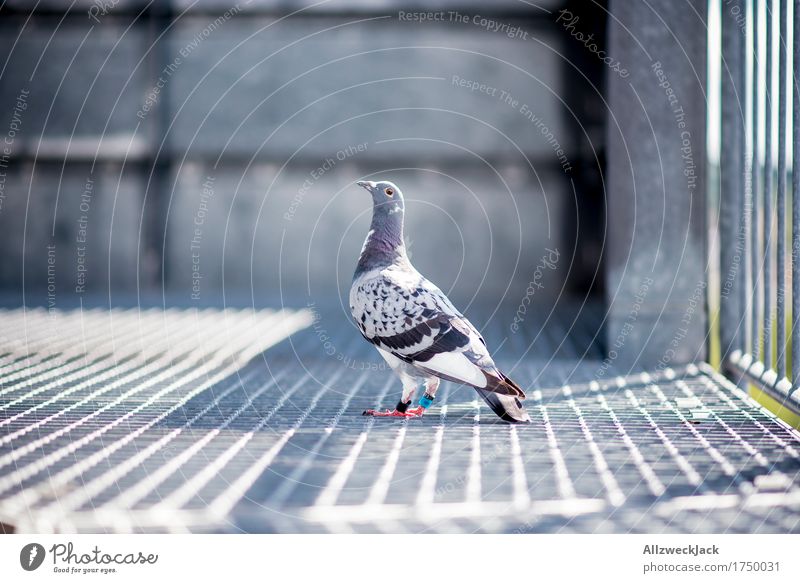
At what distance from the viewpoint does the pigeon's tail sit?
193 inches

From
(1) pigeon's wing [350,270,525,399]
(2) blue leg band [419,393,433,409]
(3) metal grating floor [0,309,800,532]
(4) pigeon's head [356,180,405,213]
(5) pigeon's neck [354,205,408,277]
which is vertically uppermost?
(4) pigeon's head [356,180,405,213]

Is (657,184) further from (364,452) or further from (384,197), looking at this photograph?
(364,452)

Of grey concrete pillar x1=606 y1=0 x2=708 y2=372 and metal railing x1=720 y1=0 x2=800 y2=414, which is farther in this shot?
grey concrete pillar x1=606 y1=0 x2=708 y2=372

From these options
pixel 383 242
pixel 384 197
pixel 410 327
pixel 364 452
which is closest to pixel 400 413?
pixel 410 327

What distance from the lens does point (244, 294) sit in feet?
40.5

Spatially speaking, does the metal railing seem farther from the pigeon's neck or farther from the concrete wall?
the concrete wall

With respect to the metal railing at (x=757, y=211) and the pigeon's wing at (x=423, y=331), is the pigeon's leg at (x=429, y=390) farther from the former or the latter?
the metal railing at (x=757, y=211)

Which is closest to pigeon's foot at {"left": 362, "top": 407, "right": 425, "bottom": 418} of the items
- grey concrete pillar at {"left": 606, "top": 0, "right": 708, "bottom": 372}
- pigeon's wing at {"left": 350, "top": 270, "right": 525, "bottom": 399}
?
pigeon's wing at {"left": 350, "top": 270, "right": 525, "bottom": 399}

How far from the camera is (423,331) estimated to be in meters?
4.79

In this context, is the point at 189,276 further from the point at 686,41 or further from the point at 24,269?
the point at 686,41

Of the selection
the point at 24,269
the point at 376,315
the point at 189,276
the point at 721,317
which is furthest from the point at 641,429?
the point at 24,269

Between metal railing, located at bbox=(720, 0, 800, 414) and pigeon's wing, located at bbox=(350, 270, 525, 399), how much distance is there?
1.64 m

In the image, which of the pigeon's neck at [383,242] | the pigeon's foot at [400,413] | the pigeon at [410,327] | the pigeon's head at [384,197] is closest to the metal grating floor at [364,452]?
the pigeon's foot at [400,413]

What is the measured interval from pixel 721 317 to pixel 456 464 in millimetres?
3544
